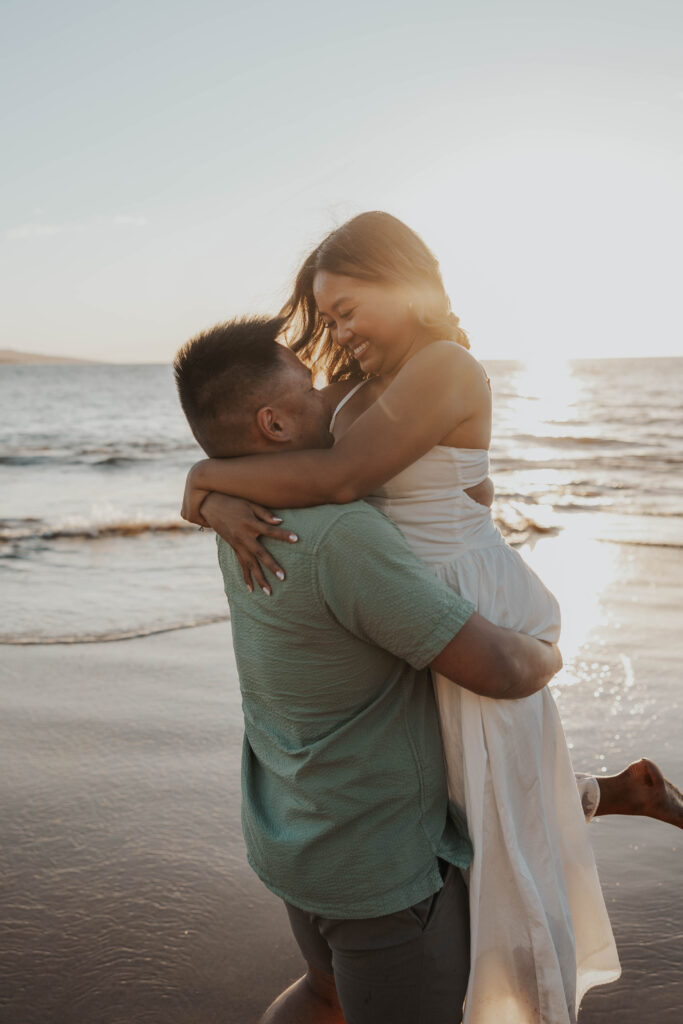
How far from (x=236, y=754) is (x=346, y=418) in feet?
8.37

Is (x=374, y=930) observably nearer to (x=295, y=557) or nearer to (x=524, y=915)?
(x=524, y=915)

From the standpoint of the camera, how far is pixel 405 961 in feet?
5.51

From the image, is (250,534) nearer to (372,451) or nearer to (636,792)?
(372,451)

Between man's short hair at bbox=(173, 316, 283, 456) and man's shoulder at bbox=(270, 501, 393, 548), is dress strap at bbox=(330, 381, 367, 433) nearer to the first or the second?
man's short hair at bbox=(173, 316, 283, 456)

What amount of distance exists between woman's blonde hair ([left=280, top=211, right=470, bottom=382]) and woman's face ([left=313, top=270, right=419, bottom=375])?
0.9 inches

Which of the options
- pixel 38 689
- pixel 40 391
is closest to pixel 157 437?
pixel 38 689

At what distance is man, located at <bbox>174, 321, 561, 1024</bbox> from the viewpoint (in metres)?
1.59

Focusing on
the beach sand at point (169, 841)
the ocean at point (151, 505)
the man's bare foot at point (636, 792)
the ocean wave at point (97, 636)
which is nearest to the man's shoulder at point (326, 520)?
the man's bare foot at point (636, 792)

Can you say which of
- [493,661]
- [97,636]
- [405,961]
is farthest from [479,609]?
[97,636]

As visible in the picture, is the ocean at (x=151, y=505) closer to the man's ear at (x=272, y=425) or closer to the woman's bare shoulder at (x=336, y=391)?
the woman's bare shoulder at (x=336, y=391)

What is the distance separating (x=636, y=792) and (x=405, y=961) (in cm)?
101

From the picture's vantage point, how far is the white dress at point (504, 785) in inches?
69.5

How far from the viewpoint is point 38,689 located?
5.24 meters

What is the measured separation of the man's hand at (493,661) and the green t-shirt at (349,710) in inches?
1.7
